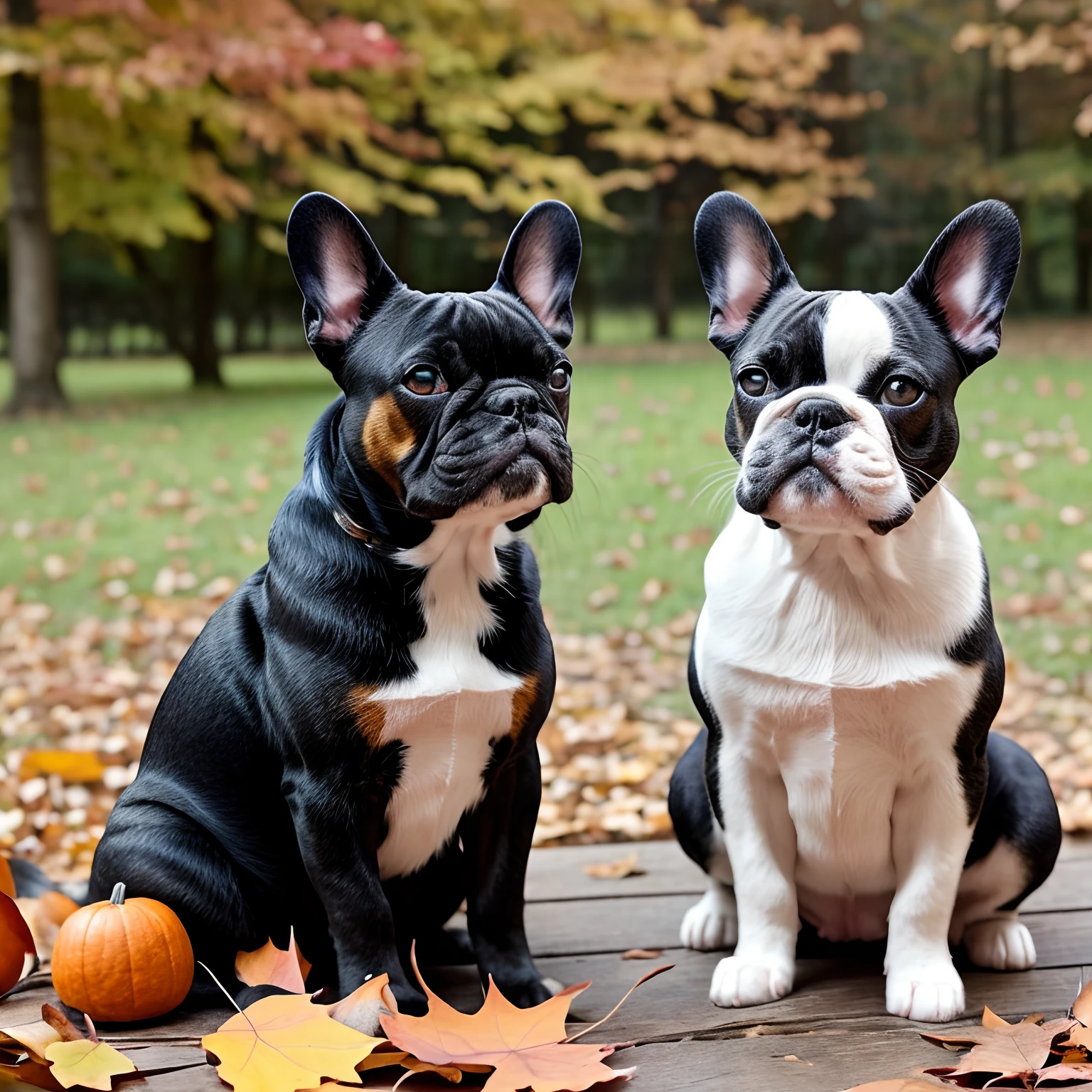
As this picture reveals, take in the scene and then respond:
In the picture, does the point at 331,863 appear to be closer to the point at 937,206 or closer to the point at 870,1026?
the point at 870,1026

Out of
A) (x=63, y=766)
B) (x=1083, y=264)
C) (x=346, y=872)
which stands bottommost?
(x=63, y=766)

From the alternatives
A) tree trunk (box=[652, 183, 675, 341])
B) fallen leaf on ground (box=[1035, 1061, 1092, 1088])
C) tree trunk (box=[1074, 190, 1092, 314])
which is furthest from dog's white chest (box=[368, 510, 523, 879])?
tree trunk (box=[1074, 190, 1092, 314])

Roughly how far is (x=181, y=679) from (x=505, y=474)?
90cm

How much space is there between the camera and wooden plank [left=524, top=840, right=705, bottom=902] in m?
3.17

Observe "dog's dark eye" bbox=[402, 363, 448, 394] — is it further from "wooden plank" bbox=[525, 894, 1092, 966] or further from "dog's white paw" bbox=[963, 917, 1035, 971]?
"dog's white paw" bbox=[963, 917, 1035, 971]

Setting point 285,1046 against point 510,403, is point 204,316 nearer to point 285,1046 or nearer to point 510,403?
point 510,403

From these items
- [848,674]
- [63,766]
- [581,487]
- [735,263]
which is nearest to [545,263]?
[735,263]

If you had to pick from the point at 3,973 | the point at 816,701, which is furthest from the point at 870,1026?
the point at 3,973

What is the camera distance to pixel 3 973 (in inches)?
101

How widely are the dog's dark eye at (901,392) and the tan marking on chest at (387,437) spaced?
86 cm

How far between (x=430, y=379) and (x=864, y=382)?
2.58 feet

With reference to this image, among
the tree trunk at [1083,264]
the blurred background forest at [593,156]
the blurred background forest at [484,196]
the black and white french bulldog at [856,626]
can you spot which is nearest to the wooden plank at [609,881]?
the black and white french bulldog at [856,626]

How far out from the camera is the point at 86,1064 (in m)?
2.17

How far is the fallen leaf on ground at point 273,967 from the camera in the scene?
2.34 metres
